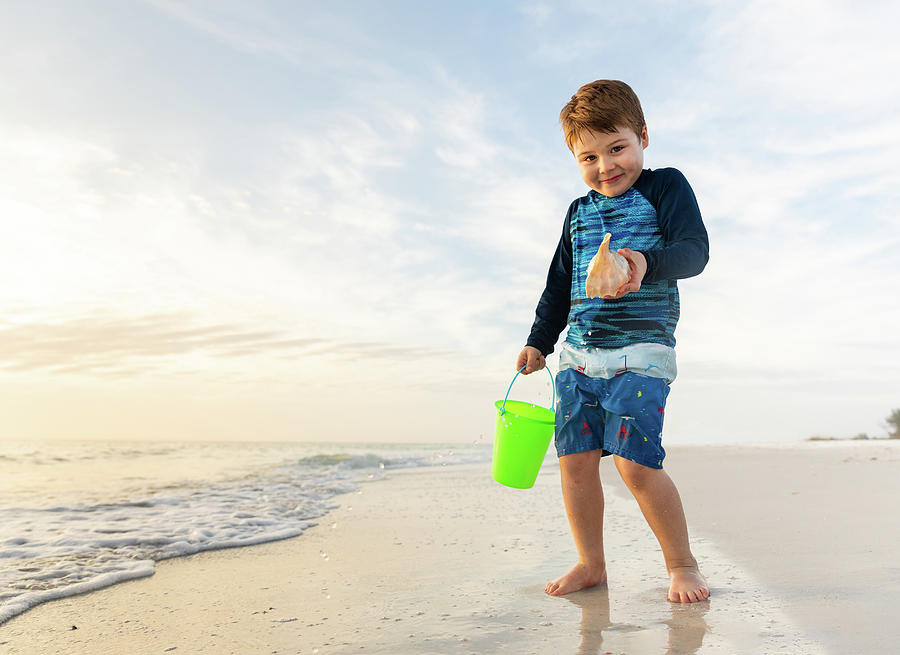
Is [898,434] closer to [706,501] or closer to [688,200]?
[706,501]

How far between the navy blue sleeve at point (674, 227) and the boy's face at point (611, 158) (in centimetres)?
8

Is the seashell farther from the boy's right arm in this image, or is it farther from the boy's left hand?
the boy's right arm

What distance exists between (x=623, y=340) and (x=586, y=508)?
1.96ft

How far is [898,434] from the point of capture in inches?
578

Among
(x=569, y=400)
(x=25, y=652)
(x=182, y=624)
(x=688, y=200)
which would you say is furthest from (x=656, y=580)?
(x=25, y=652)

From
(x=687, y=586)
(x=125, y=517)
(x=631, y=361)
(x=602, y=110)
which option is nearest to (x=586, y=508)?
(x=687, y=586)

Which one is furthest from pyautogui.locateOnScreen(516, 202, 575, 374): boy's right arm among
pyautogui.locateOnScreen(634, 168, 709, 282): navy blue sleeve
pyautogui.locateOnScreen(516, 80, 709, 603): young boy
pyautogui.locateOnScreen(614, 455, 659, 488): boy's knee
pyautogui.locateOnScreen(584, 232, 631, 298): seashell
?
pyautogui.locateOnScreen(584, 232, 631, 298): seashell

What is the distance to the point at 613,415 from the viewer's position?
7.11 ft

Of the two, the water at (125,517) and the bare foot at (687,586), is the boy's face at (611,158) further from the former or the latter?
the water at (125,517)

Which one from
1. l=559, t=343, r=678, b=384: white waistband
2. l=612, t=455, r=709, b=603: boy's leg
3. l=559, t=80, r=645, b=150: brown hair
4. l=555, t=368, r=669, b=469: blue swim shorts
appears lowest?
l=612, t=455, r=709, b=603: boy's leg

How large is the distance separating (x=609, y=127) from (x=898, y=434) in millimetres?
15905

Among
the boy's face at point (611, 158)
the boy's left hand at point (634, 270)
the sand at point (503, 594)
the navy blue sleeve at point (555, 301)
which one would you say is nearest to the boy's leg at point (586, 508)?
the sand at point (503, 594)

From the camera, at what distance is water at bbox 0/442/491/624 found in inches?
108

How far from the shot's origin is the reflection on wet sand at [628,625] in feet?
5.20
